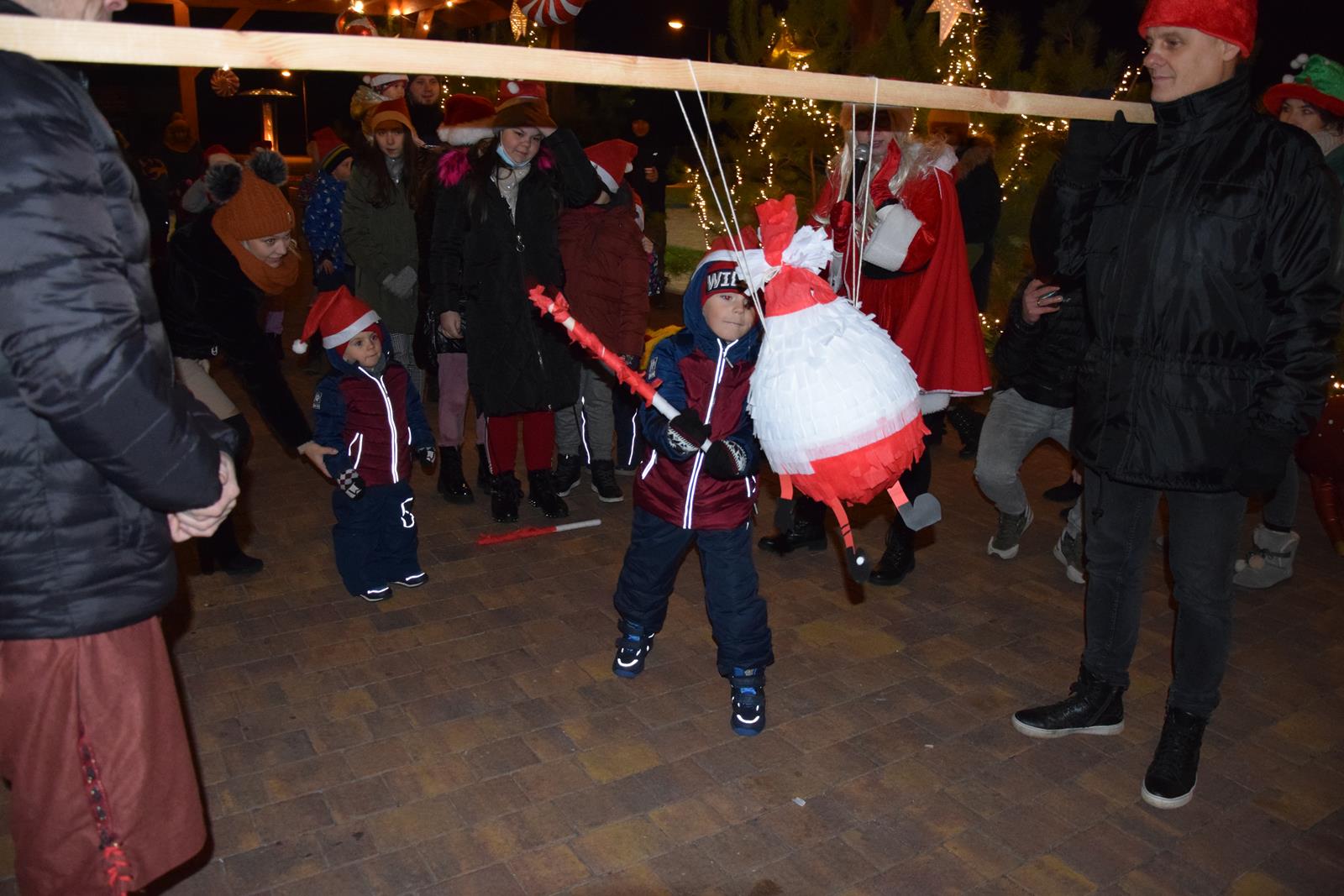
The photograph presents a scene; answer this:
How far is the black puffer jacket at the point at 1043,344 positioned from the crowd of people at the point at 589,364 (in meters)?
0.02

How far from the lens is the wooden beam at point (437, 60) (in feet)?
5.72

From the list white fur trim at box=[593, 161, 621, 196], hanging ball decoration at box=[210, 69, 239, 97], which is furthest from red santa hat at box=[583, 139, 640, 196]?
hanging ball decoration at box=[210, 69, 239, 97]

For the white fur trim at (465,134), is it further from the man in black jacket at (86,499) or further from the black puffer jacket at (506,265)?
the man in black jacket at (86,499)

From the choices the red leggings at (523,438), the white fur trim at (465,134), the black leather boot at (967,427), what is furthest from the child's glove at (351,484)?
the black leather boot at (967,427)

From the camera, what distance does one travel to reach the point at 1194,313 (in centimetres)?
296

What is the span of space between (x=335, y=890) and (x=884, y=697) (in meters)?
2.06

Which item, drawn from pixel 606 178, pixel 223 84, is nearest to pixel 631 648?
pixel 606 178

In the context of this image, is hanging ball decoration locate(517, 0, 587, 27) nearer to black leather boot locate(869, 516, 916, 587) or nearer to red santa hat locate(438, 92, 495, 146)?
red santa hat locate(438, 92, 495, 146)

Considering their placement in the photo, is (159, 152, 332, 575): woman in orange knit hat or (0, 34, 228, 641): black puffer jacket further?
(159, 152, 332, 575): woman in orange knit hat

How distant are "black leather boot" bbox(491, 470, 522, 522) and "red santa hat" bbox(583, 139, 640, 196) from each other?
1.65 meters

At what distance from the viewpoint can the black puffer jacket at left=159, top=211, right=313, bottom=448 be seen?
12.9ft

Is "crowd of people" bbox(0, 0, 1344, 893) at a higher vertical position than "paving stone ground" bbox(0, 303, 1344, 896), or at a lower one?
higher

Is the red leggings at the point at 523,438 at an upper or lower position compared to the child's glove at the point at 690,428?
lower

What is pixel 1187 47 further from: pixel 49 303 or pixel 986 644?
pixel 49 303
